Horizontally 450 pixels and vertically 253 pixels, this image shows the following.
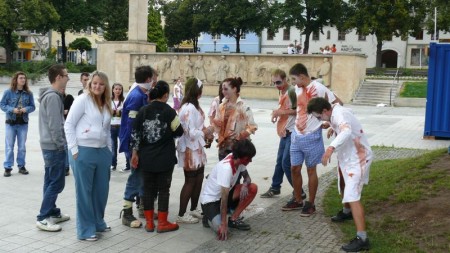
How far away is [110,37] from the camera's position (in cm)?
5956

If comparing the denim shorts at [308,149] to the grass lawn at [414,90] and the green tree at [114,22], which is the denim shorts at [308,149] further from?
the green tree at [114,22]

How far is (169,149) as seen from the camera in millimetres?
6074

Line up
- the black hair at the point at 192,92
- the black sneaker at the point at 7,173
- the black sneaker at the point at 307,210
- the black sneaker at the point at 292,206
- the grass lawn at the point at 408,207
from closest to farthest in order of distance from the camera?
1. the grass lawn at the point at 408,207
2. the black hair at the point at 192,92
3. the black sneaker at the point at 307,210
4. the black sneaker at the point at 292,206
5. the black sneaker at the point at 7,173

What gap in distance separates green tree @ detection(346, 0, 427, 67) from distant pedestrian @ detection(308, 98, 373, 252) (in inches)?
1910

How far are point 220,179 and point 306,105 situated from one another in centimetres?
165

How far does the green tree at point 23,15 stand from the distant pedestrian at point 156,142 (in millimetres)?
43345

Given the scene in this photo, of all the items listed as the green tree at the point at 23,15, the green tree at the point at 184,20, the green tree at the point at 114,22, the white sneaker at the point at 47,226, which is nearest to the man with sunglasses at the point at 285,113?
the white sneaker at the point at 47,226

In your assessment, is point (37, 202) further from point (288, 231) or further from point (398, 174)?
point (398, 174)

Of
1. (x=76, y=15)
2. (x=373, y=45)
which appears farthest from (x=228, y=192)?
(x=373, y=45)

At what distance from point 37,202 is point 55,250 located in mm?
2118

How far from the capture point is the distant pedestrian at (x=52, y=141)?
237 inches

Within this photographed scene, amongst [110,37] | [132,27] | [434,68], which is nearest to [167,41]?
[110,37]

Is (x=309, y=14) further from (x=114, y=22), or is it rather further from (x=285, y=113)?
(x=285, y=113)

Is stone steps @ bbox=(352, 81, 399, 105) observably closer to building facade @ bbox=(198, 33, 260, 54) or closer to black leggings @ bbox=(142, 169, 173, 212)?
black leggings @ bbox=(142, 169, 173, 212)
